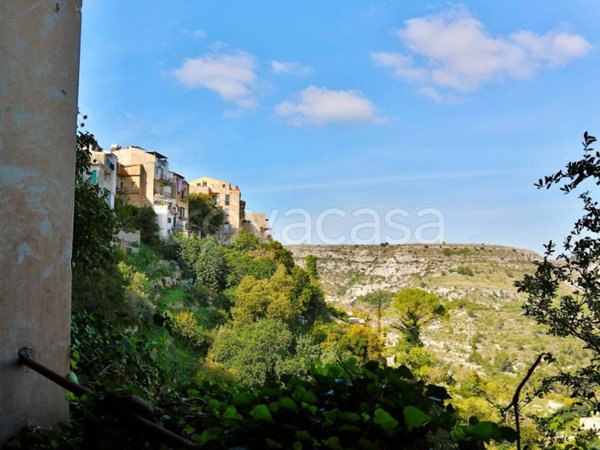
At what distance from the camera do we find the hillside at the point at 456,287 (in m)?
31.2

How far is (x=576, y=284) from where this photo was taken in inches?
116

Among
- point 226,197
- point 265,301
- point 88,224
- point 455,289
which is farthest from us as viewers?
point 455,289

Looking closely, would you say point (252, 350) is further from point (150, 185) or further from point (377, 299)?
point (377, 299)

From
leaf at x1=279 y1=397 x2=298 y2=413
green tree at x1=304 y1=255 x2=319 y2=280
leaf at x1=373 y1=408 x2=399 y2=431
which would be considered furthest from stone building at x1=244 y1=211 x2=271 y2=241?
leaf at x1=373 y1=408 x2=399 y2=431

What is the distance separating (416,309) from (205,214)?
1685cm

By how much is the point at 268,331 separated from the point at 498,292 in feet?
78.3

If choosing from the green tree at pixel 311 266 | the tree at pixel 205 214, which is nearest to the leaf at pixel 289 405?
the tree at pixel 205 214

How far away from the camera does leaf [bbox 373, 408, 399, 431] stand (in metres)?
0.75

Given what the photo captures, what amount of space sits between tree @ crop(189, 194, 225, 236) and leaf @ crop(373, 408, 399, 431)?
3627 centimetres

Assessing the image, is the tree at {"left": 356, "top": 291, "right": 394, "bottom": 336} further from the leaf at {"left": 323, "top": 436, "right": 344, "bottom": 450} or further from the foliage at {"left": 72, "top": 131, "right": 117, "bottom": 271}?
the leaf at {"left": 323, "top": 436, "right": 344, "bottom": 450}

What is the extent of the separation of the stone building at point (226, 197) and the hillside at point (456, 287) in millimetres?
7103

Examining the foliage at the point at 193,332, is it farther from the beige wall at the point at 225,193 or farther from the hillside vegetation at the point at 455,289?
the beige wall at the point at 225,193

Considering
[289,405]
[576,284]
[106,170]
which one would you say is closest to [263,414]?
[289,405]

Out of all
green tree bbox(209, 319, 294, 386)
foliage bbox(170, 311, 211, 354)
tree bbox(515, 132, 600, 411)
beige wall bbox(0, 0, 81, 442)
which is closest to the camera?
beige wall bbox(0, 0, 81, 442)
